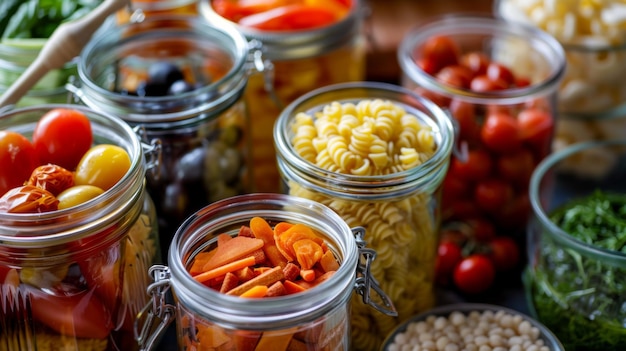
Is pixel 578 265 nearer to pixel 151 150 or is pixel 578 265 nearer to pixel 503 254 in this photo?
pixel 503 254

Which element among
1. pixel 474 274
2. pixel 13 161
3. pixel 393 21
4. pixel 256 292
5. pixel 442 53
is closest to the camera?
pixel 256 292

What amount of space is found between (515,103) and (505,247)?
0.75ft

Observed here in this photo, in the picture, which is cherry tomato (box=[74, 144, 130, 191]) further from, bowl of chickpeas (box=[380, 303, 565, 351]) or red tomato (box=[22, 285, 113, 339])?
bowl of chickpeas (box=[380, 303, 565, 351])

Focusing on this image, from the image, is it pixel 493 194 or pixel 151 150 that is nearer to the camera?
pixel 151 150

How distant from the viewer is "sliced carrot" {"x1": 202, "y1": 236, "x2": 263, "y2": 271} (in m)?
0.86

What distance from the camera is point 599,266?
1.04 meters

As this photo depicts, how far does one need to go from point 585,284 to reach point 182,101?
0.59 m

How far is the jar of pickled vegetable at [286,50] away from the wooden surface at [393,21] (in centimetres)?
27

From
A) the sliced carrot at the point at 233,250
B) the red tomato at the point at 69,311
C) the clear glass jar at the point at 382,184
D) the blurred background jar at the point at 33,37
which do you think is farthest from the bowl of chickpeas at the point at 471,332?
the blurred background jar at the point at 33,37

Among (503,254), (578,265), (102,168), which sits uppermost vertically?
(102,168)

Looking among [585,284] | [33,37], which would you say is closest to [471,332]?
[585,284]

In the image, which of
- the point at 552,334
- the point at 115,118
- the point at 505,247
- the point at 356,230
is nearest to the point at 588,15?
the point at 505,247

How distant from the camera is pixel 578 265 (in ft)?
3.50

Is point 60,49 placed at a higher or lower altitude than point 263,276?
higher
